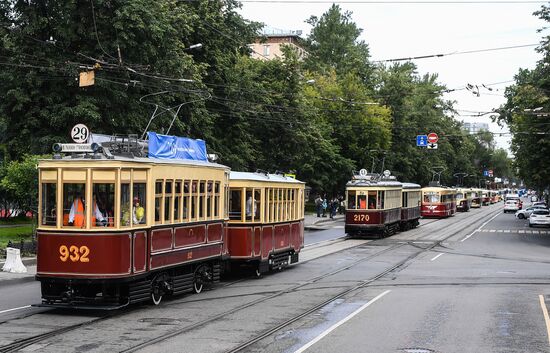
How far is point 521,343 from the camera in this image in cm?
1204

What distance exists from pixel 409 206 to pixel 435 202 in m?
20.3

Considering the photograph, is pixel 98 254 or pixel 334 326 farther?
pixel 98 254

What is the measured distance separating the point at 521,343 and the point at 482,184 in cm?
18801

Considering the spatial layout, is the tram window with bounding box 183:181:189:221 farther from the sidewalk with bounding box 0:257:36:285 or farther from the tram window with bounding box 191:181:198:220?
the sidewalk with bounding box 0:257:36:285

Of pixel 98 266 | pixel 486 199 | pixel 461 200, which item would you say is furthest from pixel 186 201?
pixel 486 199

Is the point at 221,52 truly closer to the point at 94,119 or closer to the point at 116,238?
the point at 94,119

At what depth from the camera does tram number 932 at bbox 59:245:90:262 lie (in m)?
14.1

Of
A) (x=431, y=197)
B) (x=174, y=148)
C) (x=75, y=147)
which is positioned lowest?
(x=431, y=197)

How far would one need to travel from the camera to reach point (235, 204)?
69.1 ft

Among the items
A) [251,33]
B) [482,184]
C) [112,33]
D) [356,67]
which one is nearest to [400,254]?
[112,33]

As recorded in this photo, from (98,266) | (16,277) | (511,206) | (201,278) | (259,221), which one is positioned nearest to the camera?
(98,266)

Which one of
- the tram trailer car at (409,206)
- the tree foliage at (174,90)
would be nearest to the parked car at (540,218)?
the tram trailer car at (409,206)

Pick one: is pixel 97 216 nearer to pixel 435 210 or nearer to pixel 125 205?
pixel 125 205

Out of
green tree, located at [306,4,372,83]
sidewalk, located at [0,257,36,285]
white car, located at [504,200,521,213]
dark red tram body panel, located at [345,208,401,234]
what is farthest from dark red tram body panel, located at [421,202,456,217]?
sidewalk, located at [0,257,36,285]
